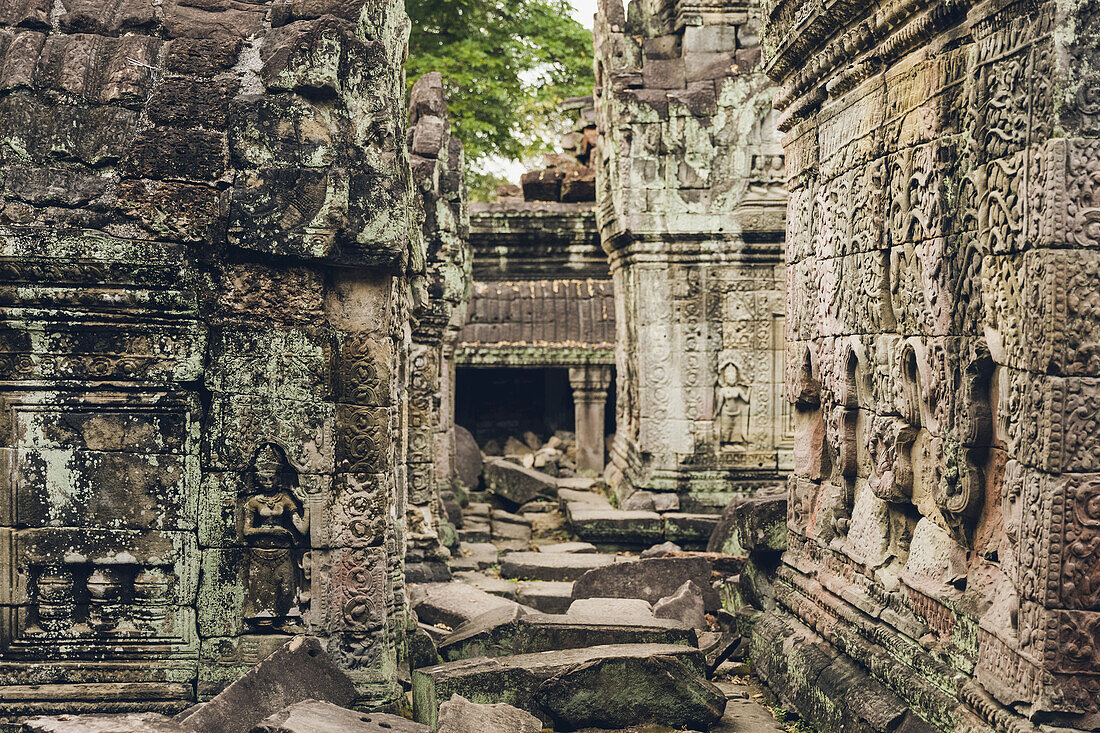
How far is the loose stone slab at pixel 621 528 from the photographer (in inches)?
407

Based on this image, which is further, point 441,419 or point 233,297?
point 441,419

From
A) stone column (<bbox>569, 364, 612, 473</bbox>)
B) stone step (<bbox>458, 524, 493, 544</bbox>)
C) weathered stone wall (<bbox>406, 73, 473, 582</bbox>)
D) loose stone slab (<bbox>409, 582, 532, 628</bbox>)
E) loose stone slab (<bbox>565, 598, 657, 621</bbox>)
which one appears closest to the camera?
loose stone slab (<bbox>565, 598, 657, 621</bbox>)

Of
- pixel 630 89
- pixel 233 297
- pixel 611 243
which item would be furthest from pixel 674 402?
pixel 233 297

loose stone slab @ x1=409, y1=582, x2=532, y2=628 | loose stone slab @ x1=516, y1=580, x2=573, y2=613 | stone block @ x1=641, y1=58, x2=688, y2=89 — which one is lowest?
loose stone slab @ x1=516, y1=580, x2=573, y2=613

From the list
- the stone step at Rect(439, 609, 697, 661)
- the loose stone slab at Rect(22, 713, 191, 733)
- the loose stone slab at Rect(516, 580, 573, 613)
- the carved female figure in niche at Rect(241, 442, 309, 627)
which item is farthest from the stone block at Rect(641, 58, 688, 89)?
the loose stone slab at Rect(22, 713, 191, 733)

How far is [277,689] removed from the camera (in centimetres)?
438

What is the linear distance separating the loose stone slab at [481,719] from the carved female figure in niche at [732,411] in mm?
6592

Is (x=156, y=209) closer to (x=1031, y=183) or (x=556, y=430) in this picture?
(x=1031, y=183)

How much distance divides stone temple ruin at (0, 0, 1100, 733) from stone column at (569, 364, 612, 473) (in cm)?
839

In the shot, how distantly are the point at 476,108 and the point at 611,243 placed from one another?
987 cm

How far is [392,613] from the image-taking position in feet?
16.5

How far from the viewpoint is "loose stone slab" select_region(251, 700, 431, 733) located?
13.0 feet

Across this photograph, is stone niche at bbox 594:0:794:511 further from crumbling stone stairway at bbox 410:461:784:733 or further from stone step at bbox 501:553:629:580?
stone step at bbox 501:553:629:580

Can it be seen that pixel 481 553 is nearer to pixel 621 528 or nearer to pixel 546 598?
pixel 621 528
